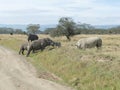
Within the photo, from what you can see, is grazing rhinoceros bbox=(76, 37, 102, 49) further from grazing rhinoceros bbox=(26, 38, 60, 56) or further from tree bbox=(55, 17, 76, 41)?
tree bbox=(55, 17, 76, 41)

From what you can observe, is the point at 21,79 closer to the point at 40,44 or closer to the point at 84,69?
the point at 84,69

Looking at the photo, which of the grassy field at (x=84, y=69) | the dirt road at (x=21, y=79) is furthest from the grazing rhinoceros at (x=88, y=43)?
the dirt road at (x=21, y=79)

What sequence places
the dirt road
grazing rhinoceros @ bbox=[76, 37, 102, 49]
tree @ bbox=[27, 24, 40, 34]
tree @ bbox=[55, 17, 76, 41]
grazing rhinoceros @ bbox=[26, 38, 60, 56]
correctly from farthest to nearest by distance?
tree @ bbox=[27, 24, 40, 34] < tree @ bbox=[55, 17, 76, 41] < grazing rhinoceros @ bbox=[26, 38, 60, 56] < grazing rhinoceros @ bbox=[76, 37, 102, 49] < the dirt road

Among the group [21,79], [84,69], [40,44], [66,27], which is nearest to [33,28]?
[66,27]

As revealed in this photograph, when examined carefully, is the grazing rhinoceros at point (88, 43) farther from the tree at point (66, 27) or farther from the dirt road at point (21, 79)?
the tree at point (66, 27)

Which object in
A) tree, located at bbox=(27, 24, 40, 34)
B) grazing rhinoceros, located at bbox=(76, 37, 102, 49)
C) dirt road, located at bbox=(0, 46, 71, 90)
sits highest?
grazing rhinoceros, located at bbox=(76, 37, 102, 49)

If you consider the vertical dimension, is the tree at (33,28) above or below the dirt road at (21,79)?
below

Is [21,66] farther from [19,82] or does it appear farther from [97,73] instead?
[97,73]

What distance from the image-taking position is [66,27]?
257ft

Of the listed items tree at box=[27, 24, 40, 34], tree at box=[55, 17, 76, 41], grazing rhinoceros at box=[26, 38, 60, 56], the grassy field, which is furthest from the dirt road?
tree at box=[27, 24, 40, 34]

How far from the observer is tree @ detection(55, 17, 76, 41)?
78.0m

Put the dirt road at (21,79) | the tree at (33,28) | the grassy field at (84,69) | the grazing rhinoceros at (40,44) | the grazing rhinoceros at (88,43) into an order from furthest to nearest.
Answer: the tree at (33,28)
the grazing rhinoceros at (40,44)
the grazing rhinoceros at (88,43)
the dirt road at (21,79)
the grassy field at (84,69)

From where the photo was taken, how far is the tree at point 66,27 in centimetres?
7803

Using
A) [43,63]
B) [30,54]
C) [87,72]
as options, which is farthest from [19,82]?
[30,54]
